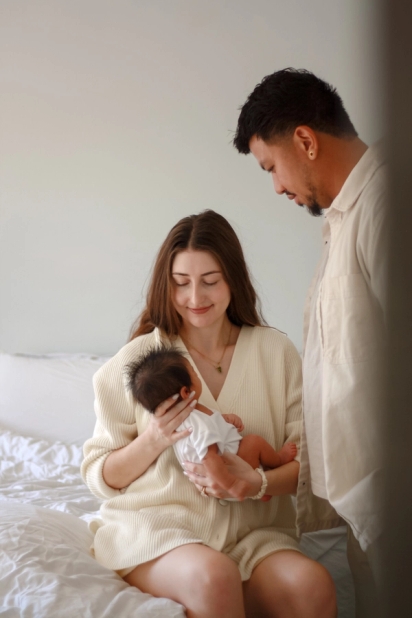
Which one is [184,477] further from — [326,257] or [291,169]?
[291,169]

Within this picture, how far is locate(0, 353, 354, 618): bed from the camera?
1087 mm

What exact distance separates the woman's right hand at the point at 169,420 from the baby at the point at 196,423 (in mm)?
10

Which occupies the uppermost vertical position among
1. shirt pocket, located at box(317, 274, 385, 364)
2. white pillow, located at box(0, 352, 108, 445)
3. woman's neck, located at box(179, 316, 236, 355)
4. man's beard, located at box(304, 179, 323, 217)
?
man's beard, located at box(304, 179, 323, 217)

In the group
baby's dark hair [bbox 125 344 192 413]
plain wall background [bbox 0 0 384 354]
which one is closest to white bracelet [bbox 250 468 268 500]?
baby's dark hair [bbox 125 344 192 413]

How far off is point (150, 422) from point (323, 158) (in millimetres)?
615

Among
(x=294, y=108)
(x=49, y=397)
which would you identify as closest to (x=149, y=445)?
(x=294, y=108)

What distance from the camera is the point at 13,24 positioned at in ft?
8.41

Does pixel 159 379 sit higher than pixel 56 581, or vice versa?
pixel 159 379

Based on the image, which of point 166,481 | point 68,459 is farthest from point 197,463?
point 68,459

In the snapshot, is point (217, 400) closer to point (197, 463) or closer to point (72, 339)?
point (197, 463)

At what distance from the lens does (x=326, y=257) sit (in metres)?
1.17

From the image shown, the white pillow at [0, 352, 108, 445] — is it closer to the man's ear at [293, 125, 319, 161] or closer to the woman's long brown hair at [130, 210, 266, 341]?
the woman's long brown hair at [130, 210, 266, 341]

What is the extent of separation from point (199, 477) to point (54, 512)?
41 cm

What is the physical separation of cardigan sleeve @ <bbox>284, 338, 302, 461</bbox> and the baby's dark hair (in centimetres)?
26
